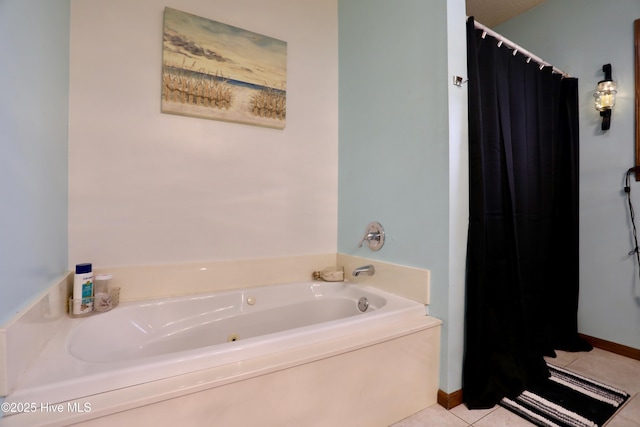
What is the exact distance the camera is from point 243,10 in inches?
69.6

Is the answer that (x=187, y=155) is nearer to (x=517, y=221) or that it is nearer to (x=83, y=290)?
(x=83, y=290)

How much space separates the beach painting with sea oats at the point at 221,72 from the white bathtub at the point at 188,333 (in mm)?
1109

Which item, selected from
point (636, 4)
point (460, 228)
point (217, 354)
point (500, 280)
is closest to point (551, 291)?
point (500, 280)

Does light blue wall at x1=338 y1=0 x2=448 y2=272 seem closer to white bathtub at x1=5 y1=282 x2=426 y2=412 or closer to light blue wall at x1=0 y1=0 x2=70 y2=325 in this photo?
white bathtub at x1=5 y1=282 x2=426 y2=412

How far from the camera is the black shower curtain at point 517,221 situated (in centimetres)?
139

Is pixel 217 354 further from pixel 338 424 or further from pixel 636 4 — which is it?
pixel 636 4

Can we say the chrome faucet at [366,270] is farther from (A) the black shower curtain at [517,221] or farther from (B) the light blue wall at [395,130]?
(A) the black shower curtain at [517,221]

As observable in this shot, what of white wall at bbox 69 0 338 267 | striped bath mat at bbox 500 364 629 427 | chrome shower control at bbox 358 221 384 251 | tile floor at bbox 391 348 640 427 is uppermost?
white wall at bbox 69 0 338 267

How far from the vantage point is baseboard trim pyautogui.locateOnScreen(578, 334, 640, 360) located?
184 centimetres

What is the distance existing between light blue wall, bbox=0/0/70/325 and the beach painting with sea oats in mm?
460

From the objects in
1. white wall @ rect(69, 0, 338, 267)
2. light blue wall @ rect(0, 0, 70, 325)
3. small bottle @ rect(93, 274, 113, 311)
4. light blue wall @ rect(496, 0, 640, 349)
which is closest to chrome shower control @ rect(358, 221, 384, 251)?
white wall @ rect(69, 0, 338, 267)

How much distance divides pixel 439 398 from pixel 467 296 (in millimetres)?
522

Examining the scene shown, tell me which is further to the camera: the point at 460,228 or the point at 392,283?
the point at 392,283

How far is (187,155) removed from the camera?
1611mm
